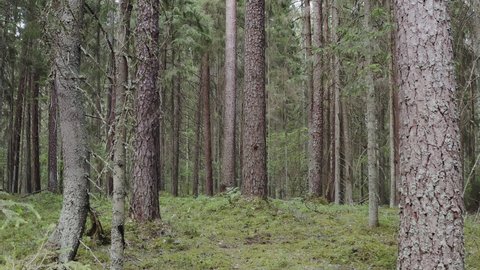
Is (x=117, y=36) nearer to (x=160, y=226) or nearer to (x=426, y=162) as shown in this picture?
(x=426, y=162)

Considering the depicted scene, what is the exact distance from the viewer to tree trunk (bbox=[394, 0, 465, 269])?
11.4 feet

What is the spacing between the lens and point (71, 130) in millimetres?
4680

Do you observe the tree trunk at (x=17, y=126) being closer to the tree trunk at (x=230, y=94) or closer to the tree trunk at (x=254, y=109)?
the tree trunk at (x=230, y=94)

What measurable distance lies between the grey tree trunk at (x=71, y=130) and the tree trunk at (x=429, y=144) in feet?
10.2

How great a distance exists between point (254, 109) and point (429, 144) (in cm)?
621

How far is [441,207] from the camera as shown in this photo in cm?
347

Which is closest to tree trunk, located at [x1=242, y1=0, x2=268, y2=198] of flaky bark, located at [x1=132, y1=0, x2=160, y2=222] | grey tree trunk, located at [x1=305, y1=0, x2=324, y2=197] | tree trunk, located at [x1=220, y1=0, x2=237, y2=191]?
flaky bark, located at [x1=132, y1=0, x2=160, y2=222]

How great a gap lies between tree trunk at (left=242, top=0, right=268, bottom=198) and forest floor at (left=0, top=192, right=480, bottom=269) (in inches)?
17.8

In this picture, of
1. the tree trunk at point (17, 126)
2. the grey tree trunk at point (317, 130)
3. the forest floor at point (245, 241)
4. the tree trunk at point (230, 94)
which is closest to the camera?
the forest floor at point (245, 241)

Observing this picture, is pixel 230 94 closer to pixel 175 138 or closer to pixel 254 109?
pixel 254 109


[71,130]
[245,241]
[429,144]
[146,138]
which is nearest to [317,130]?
[245,241]

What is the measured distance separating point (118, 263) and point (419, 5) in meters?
3.34

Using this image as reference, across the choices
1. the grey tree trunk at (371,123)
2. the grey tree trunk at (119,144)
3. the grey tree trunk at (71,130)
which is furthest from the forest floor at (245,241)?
the grey tree trunk at (371,123)

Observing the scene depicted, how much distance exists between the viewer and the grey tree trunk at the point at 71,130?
15.0ft
